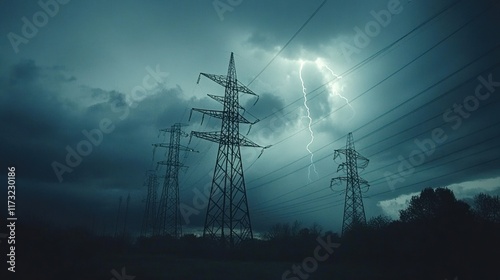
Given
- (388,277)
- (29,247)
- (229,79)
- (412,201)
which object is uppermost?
(229,79)

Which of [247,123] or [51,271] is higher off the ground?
[247,123]

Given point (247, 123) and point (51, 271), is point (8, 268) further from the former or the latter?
point (247, 123)

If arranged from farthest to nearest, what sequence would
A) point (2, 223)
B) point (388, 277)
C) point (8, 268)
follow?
1. point (388, 277)
2. point (2, 223)
3. point (8, 268)

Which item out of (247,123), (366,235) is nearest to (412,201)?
(366,235)

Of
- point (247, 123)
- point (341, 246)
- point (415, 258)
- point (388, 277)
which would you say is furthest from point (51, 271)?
point (415, 258)

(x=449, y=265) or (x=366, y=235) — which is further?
(x=366, y=235)

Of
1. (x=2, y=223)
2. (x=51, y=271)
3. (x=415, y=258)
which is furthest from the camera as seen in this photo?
(x=415, y=258)

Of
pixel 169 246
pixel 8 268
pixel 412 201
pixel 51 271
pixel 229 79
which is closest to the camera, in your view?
pixel 8 268

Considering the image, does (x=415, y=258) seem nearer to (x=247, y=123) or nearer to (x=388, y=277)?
(x=388, y=277)

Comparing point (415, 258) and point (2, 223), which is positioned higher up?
point (2, 223)
